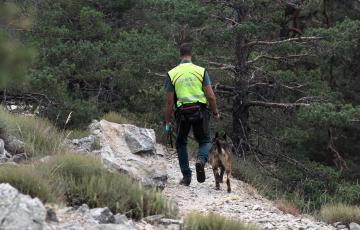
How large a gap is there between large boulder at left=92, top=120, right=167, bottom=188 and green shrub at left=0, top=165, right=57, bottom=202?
2521mm

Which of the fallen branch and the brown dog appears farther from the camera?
the fallen branch

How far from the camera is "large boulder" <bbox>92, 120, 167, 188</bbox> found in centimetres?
977

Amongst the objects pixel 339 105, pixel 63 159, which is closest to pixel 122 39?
pixel 339 105

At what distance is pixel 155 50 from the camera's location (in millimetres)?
15219

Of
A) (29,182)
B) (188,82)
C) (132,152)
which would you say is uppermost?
(188,82)

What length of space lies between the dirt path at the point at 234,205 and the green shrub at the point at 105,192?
1.07m

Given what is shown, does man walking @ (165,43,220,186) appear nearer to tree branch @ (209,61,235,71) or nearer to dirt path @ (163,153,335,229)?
dirt path @ (163,153,335,229)

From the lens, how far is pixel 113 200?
710 cm

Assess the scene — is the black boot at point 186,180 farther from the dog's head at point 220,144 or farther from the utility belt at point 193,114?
the utility belt at point 193,114

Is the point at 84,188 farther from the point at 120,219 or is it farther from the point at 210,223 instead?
the point at 210,223

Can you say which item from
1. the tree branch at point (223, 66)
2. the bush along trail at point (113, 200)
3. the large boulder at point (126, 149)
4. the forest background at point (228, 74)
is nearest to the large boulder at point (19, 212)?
the bush along trail at point (113, 200)

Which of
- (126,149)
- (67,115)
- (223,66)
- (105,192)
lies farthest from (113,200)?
(223,66)

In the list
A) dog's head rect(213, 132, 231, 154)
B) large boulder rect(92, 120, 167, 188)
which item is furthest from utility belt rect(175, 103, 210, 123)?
large boulder rect(92, 120, 167, 188)

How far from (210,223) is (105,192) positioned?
123 cm
